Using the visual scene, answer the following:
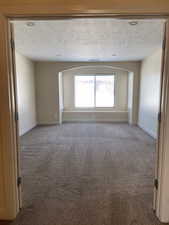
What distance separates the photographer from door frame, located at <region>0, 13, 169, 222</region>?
1545 mm

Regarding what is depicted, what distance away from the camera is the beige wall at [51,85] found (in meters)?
6.42

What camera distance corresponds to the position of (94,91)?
24.4 ft

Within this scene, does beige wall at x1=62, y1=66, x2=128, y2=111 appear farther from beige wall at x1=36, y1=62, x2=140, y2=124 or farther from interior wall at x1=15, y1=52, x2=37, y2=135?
interior wall at x1=15, y1=52, x2=37, y2=135

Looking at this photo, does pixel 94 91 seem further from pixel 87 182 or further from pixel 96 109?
pixel 87 182

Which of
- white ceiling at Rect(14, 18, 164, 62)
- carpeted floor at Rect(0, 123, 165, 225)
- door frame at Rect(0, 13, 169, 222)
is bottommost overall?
carpeted floor at Rect(0, 123, 165, 225)

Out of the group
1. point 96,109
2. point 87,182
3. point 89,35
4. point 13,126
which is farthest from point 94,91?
point 13,126

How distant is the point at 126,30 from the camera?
310cm

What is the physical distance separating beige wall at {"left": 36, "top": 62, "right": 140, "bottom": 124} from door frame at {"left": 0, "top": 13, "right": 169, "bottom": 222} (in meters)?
5.00

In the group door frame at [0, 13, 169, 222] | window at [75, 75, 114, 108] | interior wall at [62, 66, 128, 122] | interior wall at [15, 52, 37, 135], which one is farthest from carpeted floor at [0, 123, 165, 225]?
window at [75, 75, 114, 108]

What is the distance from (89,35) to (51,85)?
359 centimetres

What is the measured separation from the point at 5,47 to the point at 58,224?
6.25 feet

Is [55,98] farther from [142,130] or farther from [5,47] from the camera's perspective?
[5,47]

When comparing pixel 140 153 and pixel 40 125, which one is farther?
pixel 40 125

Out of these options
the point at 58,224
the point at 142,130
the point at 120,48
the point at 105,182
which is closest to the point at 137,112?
the point at 142,130
